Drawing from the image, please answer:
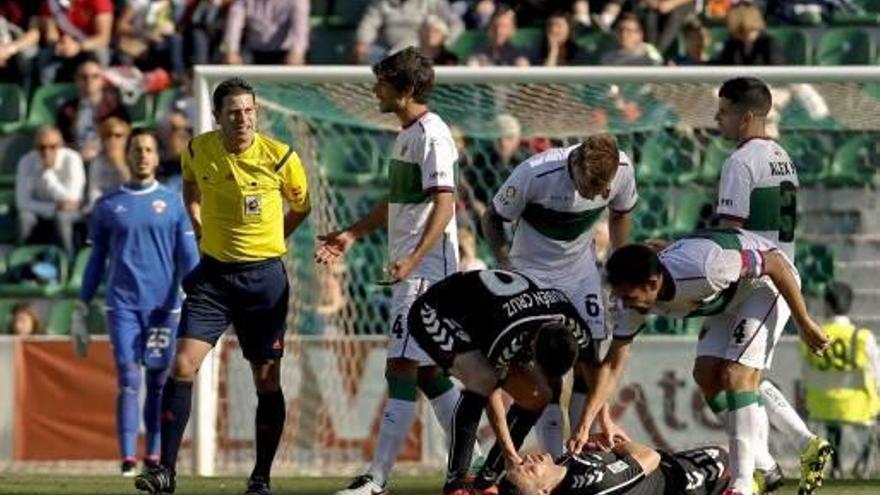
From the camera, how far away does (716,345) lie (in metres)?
11.9

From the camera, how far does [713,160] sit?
59.9ft

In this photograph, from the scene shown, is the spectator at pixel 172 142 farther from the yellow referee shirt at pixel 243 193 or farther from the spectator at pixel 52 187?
the yellow referee shirt at pixel 243 193

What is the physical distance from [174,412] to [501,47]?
29.6 ft

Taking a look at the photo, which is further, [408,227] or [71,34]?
[71,34]

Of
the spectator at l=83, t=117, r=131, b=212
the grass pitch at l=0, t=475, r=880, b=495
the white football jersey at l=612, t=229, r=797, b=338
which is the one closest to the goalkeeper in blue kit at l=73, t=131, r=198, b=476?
the grass pitch at l=0, t=475, r=880, b=495

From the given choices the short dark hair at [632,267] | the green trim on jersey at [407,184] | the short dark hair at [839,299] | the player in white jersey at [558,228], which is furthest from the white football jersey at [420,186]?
the short dark hair at [839,299]

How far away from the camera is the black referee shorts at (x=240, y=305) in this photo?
12.5 metres

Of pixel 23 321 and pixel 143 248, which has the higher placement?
pixel 143 248

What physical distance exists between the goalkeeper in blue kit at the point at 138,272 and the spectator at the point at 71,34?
21.3ft

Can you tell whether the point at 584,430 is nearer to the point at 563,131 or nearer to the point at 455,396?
the point at 455,396

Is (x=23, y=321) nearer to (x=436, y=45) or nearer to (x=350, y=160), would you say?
(x=350, y=160)

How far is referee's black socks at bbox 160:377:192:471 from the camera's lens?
12.7m

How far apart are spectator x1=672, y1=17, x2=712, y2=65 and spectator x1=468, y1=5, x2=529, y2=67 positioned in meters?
1.34

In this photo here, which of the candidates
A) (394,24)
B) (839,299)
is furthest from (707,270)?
(394,24)
